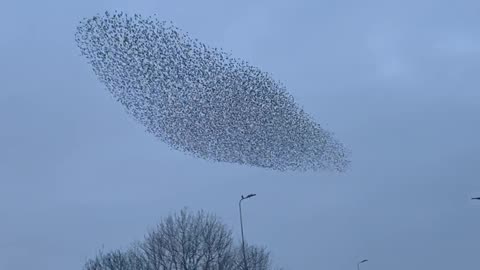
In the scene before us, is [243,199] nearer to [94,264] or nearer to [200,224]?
[200,224]

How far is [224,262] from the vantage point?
160ft

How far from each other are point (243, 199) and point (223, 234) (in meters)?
6.66

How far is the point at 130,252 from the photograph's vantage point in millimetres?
54094

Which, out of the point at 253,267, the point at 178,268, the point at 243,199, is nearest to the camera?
the point at 243,199

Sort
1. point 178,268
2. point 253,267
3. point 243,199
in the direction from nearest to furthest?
point 243,199 → point 178,268 → point 253,267

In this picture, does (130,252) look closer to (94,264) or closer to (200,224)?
(94,264)

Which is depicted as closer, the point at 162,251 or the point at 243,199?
the point at 243,199

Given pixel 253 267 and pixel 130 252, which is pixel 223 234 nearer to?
pixel 253 267

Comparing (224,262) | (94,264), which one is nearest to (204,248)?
(224,262)

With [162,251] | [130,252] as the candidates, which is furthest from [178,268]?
[130,252]

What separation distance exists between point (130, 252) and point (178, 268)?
282 inches

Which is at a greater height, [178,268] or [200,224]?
[200,224]

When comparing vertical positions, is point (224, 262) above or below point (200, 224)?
below

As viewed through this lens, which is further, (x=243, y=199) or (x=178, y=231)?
(x=178, y=231)
